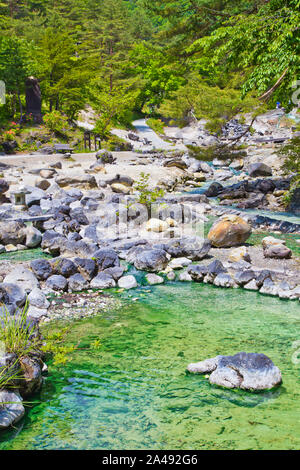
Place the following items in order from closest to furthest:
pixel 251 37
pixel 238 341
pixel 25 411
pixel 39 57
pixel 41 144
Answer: pixel 25 411, pixel 238 341, pixel 251 37, pixel 41 144, pixel 39 57

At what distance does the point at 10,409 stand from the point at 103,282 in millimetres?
4132

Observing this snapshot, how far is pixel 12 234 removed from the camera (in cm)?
1012

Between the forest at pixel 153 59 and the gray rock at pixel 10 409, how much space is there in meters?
9.04

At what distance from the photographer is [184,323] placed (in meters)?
6.49

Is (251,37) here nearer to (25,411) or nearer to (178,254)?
(178,254)

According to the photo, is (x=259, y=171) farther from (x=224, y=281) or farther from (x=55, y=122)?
(x=55, y=122)

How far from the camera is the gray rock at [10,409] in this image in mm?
3867

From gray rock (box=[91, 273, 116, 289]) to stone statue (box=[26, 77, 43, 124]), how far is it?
2330 cm

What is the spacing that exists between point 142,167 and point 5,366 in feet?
58.8

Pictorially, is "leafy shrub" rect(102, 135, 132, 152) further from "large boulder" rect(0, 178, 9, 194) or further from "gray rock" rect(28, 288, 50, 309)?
"gray rock" rect(28, 288, 50, 309)

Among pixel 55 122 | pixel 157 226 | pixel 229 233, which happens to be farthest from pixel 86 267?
pixel 55 122
